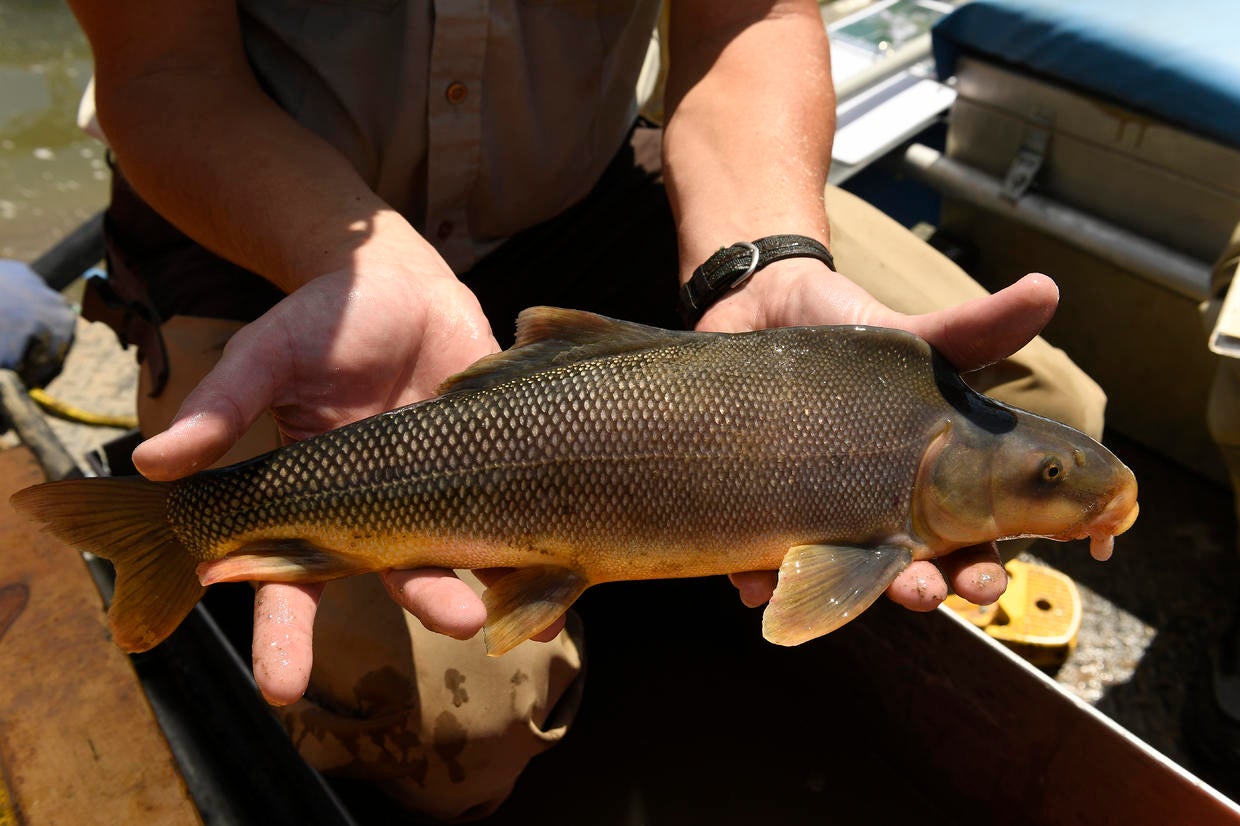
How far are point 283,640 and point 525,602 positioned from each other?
0.46m

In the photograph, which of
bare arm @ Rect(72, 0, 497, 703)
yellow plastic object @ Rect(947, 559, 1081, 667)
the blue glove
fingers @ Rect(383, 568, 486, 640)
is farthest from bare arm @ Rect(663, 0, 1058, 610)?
the blue glove

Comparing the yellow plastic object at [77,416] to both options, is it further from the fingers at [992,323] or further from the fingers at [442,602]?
the fingers at [992,323]

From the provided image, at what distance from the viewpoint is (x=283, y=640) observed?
5.74ft

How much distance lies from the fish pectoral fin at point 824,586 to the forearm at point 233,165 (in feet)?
3.62

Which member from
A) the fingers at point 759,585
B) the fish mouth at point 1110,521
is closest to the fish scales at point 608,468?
the fingers at point 759,585

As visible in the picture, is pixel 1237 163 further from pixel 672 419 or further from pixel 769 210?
pixel 672 419

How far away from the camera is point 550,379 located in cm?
194

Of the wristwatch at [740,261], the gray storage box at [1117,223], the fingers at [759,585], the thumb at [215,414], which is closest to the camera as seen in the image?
the thumb at [215,414]

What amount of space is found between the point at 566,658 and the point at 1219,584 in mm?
2378

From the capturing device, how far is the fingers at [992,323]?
1.78 m

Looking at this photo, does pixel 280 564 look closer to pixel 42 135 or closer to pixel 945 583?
pixel 945 583

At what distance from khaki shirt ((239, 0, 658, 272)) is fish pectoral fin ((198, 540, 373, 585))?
97cm

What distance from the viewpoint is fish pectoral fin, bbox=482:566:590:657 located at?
6.23 feet

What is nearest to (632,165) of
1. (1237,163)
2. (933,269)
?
(933,269)
